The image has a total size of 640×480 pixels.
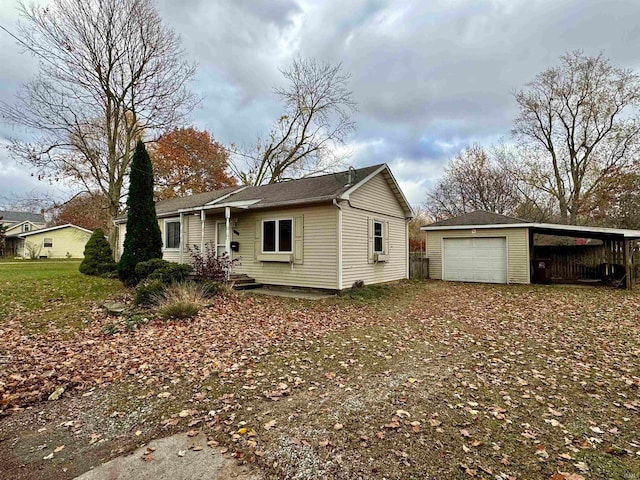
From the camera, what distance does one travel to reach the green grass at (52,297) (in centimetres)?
715

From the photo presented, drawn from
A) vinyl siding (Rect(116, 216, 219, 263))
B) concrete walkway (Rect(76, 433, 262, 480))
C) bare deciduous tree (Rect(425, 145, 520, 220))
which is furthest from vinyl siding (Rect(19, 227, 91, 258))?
concrete walkway (Rect(76, 433, 262, 480))

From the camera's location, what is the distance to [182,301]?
24.3 feet

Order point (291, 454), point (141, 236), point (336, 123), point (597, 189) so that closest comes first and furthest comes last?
1. point (291, 454)
2. point (141, 236)
3. point (597, 189)
4. point (336, 123)

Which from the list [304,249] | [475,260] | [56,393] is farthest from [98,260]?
[475,260]

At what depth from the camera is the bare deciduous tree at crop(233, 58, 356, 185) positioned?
2369 centimetres

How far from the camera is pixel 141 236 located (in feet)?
35.9

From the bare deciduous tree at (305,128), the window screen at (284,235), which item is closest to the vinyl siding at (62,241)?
the bare deciduous tree at (305,128)

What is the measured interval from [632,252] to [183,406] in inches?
762

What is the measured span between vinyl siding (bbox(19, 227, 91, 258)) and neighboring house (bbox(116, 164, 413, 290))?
Result: 2705 centimetres

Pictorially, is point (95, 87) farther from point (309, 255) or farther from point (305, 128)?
point (309, 255)

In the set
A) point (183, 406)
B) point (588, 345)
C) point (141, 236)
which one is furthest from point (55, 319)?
point (588, 345)

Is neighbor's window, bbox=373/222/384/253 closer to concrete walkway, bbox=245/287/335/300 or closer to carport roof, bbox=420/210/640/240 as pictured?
concrete walkway, bbox=245/287/335/300

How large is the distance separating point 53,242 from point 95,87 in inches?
944

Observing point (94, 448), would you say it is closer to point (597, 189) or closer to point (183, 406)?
point (183, 406)
